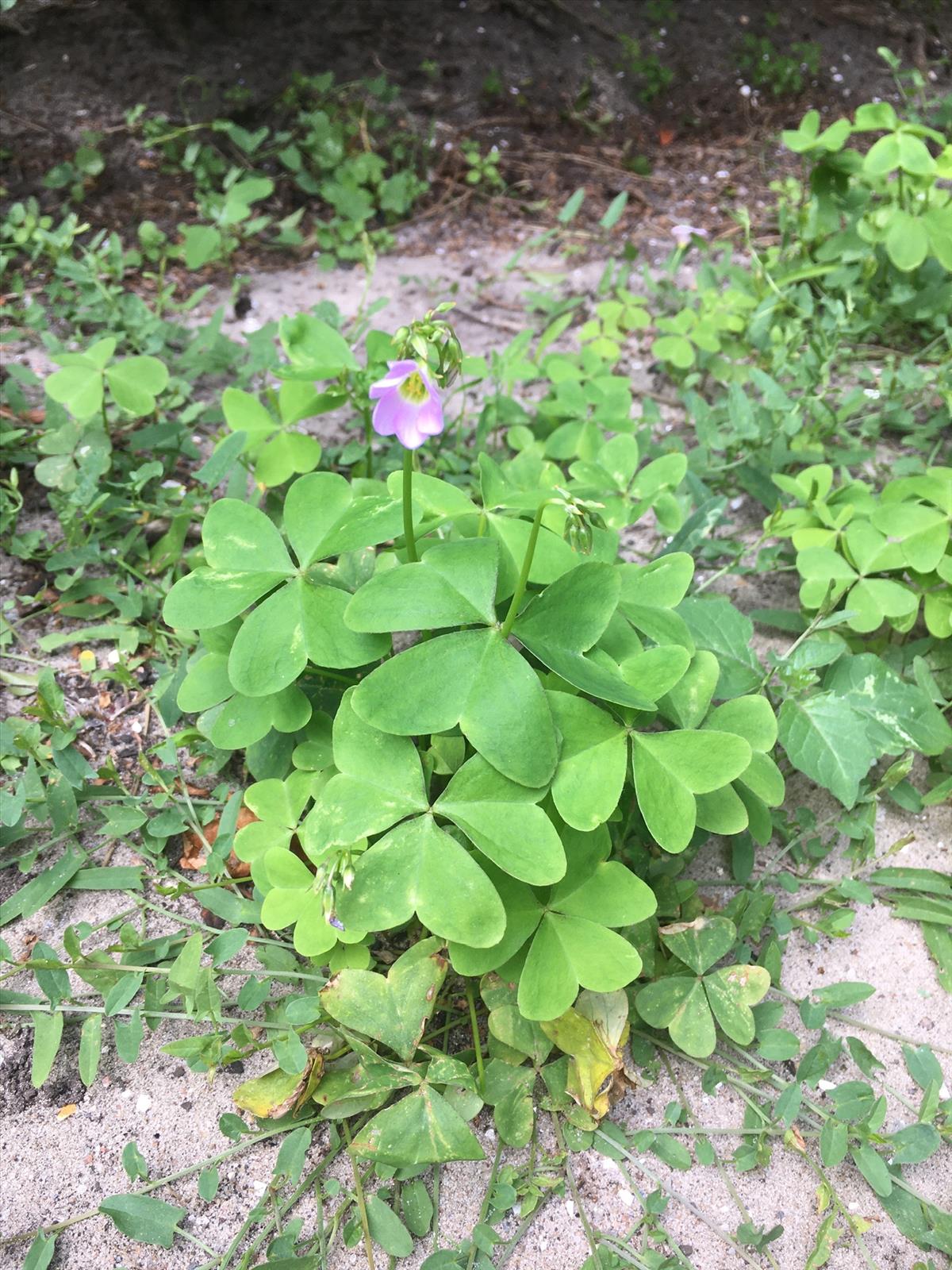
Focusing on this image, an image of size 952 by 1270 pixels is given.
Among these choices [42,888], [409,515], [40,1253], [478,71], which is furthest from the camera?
[478,71]

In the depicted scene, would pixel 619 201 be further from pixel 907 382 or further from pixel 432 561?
pixel 432 561

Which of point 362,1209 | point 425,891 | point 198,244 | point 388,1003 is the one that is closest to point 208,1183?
point 362,1209

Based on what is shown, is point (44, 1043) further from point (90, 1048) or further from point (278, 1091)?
point (278, 1091)

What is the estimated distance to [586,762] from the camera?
143cm

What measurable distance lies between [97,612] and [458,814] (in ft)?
3.80

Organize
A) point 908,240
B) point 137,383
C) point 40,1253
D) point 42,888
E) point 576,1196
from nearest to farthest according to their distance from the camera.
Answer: point 40,1253
point 576,1196
point 42,888
point 137,383
point 908,240

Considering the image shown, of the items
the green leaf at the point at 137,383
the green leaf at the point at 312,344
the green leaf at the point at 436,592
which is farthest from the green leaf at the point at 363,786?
the green leaf at the point at 137,383

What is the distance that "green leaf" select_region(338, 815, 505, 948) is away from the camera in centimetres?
133

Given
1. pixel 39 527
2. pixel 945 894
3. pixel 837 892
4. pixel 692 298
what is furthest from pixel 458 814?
pixel 692 298

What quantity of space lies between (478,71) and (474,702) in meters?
3.45

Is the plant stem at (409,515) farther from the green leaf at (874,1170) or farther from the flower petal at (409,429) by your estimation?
the green leaf at (874,1170)

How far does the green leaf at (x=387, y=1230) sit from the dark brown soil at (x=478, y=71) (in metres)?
3.18

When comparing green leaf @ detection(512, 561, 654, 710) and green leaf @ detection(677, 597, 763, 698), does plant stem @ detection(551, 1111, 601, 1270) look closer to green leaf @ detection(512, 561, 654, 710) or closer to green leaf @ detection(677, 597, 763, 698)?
green leaf @ detection(512, 561, 654, 710)

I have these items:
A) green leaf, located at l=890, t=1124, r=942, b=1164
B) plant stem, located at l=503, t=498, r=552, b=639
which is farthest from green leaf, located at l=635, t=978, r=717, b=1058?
plant stem, located at l=503, t=498, r=552, b=639
